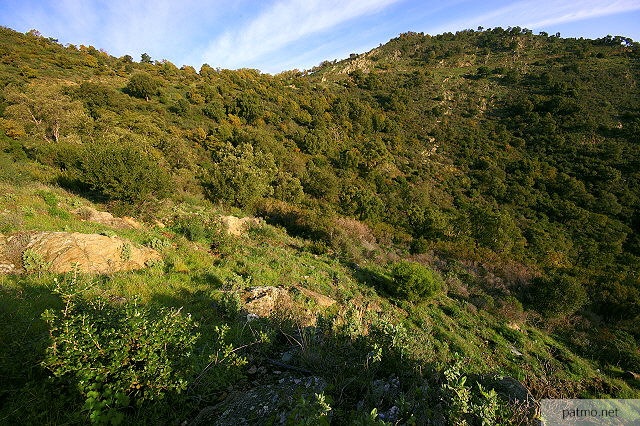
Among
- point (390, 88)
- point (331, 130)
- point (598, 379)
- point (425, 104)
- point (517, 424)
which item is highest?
point (390, 88)

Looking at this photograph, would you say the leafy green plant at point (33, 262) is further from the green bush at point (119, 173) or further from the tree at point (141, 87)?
the tree at point (141, 87)

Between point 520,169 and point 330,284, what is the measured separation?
138 ft

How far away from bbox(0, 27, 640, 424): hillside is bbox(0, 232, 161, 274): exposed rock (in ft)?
0.67

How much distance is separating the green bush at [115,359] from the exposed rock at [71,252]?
149 inches

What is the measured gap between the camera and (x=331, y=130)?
4322 cm

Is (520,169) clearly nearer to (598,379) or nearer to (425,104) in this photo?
(425,104)

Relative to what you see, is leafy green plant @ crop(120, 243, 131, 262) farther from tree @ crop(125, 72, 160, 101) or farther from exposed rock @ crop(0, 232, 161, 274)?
tree @ crop(125, 72, 160, 101)

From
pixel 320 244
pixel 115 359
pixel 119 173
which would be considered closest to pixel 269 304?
pixel 115 359

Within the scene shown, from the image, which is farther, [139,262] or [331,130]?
[331,130]

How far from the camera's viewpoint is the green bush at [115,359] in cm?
233

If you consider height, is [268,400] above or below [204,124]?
below

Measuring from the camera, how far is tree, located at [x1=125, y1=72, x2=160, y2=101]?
Answer: 3431 cm

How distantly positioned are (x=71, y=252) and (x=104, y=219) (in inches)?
155

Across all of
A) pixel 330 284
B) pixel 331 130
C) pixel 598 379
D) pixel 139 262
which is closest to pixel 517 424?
pixel 330 284
